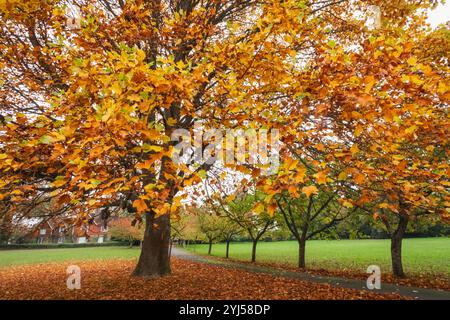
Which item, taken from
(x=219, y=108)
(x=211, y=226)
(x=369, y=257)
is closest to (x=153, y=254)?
(x=219, y=108)

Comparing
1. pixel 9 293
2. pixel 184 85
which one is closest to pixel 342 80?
pixel 184 85

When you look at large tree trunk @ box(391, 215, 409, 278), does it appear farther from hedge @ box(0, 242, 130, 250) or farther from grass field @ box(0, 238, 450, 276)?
hedge @ box(0, 242, 130, 250)

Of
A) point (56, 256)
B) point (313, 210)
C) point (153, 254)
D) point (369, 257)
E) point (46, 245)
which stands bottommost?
point (46, 245)

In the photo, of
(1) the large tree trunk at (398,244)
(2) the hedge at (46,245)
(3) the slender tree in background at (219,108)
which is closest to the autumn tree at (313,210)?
(1) the large tree trunk at (398,244)

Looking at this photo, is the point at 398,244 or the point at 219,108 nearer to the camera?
the point at 219,108

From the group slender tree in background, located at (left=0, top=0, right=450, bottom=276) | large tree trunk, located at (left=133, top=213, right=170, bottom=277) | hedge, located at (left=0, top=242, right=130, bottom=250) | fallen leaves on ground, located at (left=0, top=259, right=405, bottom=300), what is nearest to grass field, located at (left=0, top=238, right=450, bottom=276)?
fallen leaves on ground, located at (left=0, top=259, right=405, bottom=300)

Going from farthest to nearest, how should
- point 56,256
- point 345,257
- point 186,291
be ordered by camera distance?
point 56,256 < point 345,257 < point 186,291

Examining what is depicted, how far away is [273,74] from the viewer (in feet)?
18.4

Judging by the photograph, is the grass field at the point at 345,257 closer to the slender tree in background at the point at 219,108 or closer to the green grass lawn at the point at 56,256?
the green grass lawn at the point at 56,256

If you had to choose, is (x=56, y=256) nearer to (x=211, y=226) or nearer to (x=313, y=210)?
(x=211, y=226)

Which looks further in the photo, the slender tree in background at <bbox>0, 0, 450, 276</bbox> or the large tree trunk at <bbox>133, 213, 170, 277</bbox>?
the large tree trunk at <bbox>133, 213, 170, 277</bbox>

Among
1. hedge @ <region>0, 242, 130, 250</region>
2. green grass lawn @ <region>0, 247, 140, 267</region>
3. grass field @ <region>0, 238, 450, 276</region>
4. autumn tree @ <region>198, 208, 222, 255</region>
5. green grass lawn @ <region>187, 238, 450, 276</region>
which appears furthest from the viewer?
hedge @ <region>0, 242, 130, 250</region>

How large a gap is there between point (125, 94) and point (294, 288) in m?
9.11
